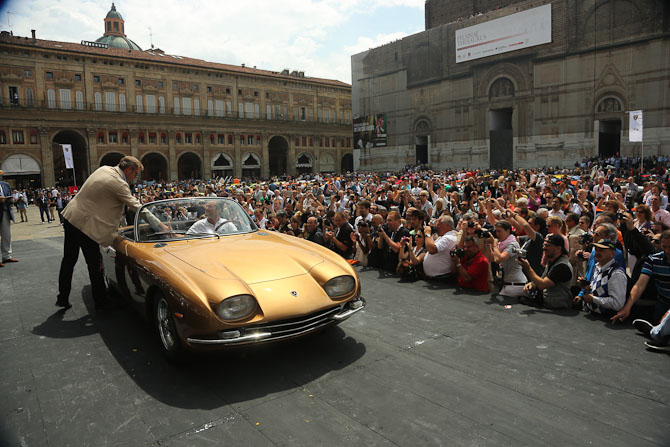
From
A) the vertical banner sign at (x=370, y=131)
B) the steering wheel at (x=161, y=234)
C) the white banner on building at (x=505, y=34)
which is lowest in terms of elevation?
the steering wheel at (x=161, y=234)

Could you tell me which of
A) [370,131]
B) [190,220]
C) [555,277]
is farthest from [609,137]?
[190,220]

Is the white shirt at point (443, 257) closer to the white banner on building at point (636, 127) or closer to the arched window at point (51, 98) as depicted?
the white banner on building at point (636, 127)

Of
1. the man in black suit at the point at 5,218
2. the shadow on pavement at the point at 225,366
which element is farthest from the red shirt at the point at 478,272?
the man in black suit at the point at 5,218

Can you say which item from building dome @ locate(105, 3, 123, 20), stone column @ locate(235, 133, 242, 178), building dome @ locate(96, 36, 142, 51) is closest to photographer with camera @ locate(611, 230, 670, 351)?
stone column @ locate(235, 133, 242, 178)

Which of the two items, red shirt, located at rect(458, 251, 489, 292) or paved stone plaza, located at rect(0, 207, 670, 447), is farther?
red shirt, located at rect(458, 251, 489, 292)

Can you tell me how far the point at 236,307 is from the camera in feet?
11.8

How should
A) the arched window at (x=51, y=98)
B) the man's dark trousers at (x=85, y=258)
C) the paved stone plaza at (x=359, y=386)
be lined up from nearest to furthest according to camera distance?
1. the paved stone plaza at (x=359, y=386)
2. the man's dark trousers at (x=85, y=258)
3. the arched window at (x=51, y=98)

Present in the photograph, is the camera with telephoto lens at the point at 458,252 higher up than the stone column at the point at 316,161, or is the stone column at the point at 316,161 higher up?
the stone column at the point at 316,161

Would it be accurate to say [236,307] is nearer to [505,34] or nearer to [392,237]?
[392,237]

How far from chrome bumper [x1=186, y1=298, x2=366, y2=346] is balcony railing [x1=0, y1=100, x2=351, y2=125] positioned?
52902mm

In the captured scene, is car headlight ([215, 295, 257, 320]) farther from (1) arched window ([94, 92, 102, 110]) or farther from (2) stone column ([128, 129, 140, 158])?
(1) arched window ([94, 92, 102, 110])

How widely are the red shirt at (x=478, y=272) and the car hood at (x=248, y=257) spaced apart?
2725 millimetres

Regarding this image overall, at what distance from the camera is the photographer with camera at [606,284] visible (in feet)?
16.2

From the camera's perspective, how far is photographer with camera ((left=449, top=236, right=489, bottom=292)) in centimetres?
640
